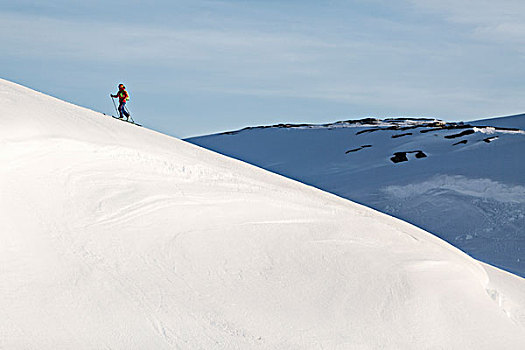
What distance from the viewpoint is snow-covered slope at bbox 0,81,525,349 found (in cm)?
563

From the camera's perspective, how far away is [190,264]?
6.41 meters

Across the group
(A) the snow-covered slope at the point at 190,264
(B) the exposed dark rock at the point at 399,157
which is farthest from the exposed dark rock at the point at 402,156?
(A) the snow-covered slope at the point at 190,264

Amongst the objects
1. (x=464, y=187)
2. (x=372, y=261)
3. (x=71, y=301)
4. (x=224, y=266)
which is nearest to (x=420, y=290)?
(x=372, y=261)

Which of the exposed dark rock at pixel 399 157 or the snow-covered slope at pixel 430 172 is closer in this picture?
the snow-covered slope at pixel 430 172

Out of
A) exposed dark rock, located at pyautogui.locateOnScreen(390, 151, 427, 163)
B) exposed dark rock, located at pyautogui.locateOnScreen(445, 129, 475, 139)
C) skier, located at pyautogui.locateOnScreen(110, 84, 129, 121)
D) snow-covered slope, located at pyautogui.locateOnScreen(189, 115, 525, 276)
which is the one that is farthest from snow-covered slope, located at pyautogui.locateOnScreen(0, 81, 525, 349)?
exposed dark rock, located at pyautogui.locateOnScreen(445, 129, 475, 139)

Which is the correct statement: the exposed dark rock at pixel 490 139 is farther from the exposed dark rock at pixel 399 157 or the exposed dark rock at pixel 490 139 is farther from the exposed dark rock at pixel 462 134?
the exposed dark rock at pixel 399 157

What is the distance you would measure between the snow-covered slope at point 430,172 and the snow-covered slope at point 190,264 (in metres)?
4.37

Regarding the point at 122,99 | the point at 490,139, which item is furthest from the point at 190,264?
the point at 490,139

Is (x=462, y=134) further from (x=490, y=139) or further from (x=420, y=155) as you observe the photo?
(x=420, y=155)

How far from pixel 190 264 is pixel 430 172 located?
1126 cm

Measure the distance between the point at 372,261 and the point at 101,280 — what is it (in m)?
2.75

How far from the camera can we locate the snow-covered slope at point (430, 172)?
13336 millimetres

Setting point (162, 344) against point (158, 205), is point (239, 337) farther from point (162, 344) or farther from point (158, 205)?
point (158, 205)

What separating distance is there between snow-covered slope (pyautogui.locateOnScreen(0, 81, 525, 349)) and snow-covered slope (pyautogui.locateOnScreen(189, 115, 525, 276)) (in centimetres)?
437
